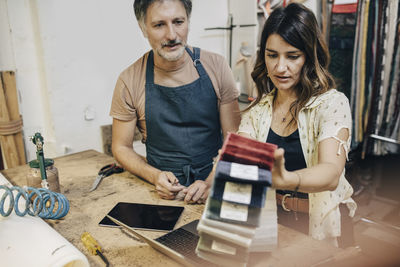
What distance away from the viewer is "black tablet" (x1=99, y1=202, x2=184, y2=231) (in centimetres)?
132

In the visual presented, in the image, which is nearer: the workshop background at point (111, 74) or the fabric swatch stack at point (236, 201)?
the fabric swatch stack at point (236, 201)

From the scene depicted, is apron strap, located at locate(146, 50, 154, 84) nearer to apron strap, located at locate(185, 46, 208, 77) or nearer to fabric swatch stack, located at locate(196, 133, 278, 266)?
apron strap, located at locate(185, 46, 208, 77)

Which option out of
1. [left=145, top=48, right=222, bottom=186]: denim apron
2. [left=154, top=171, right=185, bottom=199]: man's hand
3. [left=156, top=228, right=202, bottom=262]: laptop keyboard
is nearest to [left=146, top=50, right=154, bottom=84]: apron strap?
[left=145, top=48, right=222, bottom=186]: denim apron

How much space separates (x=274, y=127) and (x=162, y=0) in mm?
958

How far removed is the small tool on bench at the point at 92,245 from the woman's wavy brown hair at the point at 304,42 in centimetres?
100

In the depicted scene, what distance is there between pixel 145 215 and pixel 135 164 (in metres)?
0.52

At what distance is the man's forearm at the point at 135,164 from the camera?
1763 millimetres

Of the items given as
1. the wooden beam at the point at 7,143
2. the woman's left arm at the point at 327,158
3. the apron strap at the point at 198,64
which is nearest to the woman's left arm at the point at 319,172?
the woman's left arm at the point at 327,158

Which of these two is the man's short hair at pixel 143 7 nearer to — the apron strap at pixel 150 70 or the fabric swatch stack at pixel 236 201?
the apron strap at pixel 150 70

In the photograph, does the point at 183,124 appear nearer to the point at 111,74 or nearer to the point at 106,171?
the point at 106,171

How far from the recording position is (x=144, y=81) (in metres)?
2.05

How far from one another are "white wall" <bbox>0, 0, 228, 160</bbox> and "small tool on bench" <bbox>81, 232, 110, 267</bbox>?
1.84m

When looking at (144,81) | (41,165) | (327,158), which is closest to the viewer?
(327,158)

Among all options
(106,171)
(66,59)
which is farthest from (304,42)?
(66,59)
